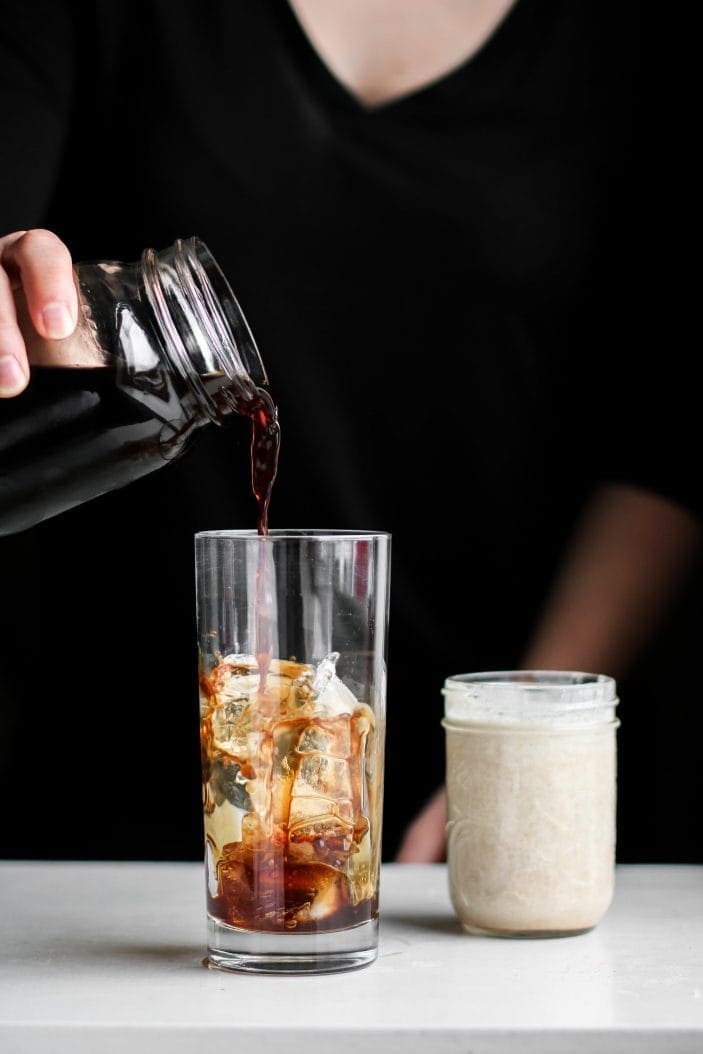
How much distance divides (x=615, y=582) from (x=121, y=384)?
806mm

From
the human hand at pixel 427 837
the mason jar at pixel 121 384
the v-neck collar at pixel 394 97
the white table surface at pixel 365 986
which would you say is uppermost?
the v-neck collar at pixel 394 97

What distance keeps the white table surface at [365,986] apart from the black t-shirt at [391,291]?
533 millimetres

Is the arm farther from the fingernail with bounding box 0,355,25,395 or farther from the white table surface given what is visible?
the fingernail with bounding box 0,355,25,395

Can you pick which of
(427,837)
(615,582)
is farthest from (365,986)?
(615,582)

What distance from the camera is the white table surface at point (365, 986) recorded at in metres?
0.70

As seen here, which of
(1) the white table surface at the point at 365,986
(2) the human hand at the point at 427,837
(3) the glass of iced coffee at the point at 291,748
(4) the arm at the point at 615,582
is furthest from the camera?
(4) the arm at the point at 615,582

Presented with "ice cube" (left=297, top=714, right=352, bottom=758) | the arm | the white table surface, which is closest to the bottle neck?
"ice cube" (left=297, top=714, right=352, bottom=758)

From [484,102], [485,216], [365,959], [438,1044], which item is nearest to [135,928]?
[365,959]

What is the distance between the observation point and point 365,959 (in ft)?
2.69

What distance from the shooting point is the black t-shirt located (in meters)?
1.48

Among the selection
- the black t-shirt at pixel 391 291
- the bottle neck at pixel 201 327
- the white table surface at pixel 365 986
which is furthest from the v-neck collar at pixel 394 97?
the white table surface at pixel 365 986

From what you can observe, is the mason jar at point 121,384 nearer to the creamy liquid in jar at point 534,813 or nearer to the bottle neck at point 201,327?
the bottle neck at point 201,327

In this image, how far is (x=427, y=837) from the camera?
1294 mm

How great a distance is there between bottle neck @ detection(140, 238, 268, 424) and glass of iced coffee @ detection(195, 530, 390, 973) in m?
0.10
